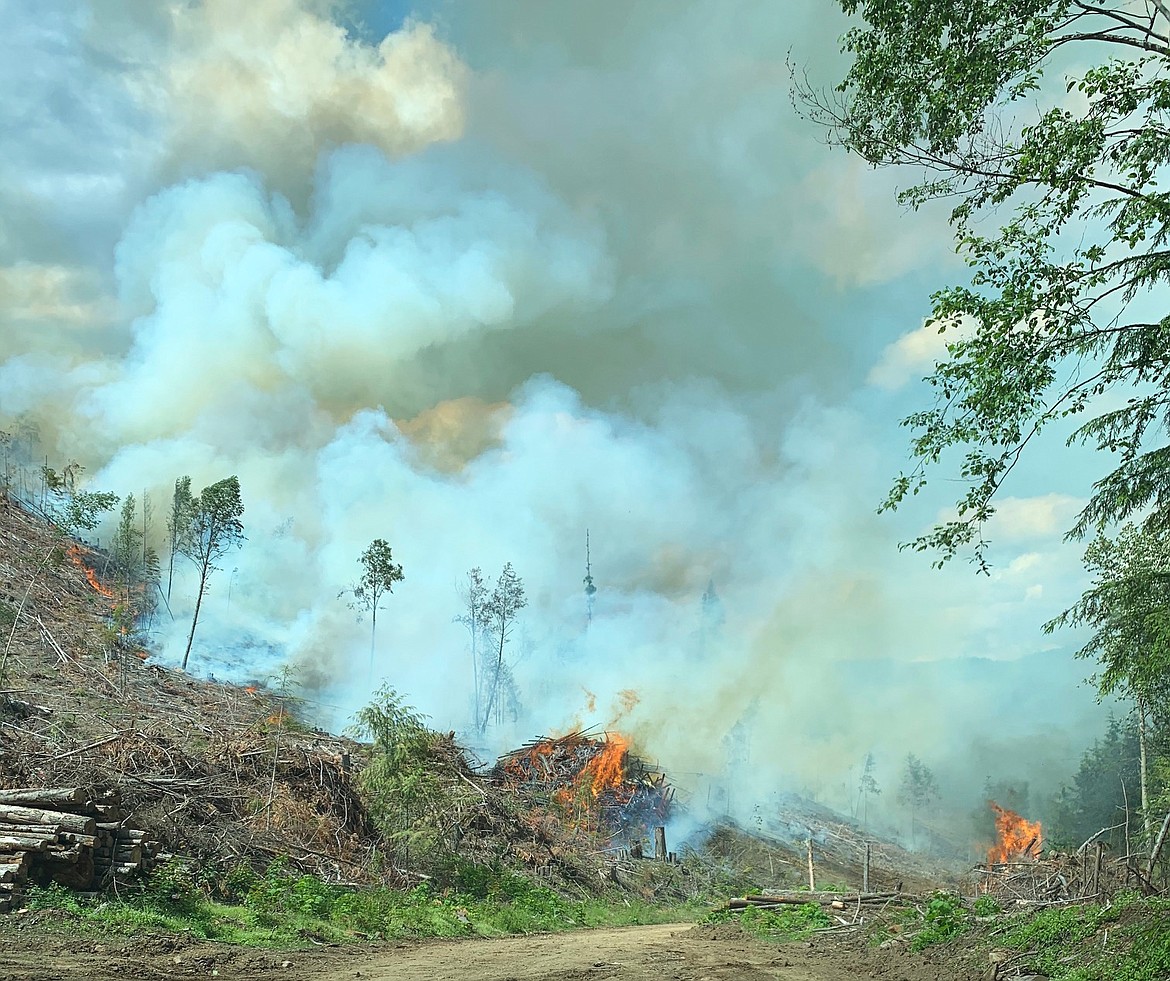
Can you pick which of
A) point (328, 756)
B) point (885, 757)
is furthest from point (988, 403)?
point (885, 757)

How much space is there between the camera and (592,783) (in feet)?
129

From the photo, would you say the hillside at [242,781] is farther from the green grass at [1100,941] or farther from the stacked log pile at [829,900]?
the green grass at [1100,941]

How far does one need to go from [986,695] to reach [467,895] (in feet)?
531

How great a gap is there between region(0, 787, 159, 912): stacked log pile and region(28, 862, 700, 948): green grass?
15.7 inches

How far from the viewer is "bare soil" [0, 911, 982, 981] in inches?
394

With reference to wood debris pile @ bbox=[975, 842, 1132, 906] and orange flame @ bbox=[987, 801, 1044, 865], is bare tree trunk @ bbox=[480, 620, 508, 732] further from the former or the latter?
wood debris pile @ bbox=[975, 842, 1132, 906]

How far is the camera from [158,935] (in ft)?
38.9

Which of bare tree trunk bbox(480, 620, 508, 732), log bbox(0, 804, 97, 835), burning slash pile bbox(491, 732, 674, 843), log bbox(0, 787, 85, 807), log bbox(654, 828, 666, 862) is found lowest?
log bbox(654, 828, 666, 862)

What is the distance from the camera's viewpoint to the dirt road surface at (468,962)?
9.95 metres

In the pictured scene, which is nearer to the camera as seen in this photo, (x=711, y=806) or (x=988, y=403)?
(x=988, y=403)

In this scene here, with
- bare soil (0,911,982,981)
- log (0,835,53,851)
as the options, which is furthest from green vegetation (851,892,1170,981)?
log (0,835,53,851)

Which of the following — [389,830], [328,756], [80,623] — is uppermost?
[80,623]

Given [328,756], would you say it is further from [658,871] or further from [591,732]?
[591,732]

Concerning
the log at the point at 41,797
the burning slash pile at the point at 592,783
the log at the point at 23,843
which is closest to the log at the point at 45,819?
the log at the point at 41,797
